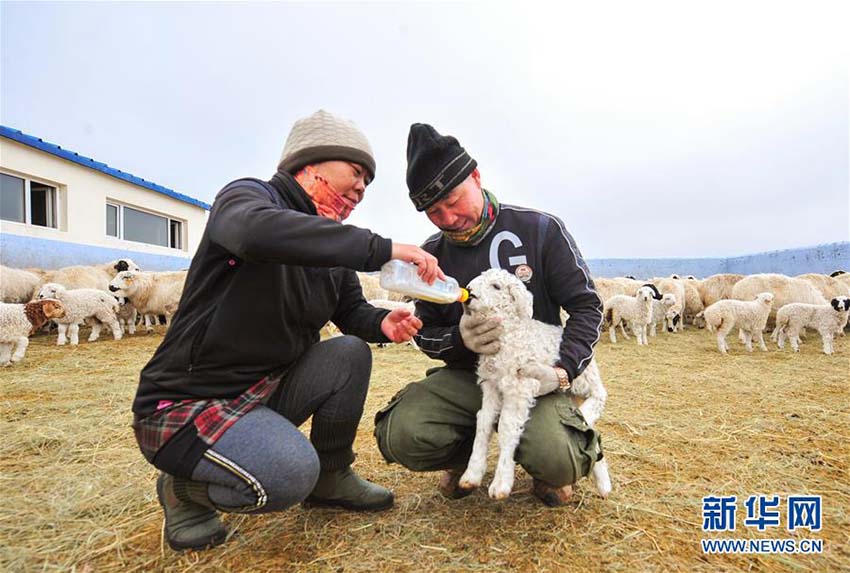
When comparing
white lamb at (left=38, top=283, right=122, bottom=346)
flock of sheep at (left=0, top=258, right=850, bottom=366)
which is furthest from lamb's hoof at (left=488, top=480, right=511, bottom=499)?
white lamb at (left=38, top=283, right=122, bottom=346)

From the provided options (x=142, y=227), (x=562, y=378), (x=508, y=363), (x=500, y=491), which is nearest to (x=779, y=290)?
(x=562, y=378)

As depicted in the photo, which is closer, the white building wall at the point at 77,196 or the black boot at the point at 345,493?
the black boot at the point at 345,493

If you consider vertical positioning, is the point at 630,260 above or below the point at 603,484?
above

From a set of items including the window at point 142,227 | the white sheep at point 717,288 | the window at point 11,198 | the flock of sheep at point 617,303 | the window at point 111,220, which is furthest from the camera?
the window at point 142,227

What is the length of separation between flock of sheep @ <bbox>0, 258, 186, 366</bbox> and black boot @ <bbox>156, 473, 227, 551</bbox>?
6.11 metres

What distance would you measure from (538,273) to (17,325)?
7.16 meters

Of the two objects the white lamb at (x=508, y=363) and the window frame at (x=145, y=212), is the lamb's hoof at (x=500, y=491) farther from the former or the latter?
the window frame at (x=145, y=212)

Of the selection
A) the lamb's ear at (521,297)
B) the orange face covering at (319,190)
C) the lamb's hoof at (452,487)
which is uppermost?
the orange face covering at (319,190)

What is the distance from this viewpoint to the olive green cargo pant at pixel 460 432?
194 cm

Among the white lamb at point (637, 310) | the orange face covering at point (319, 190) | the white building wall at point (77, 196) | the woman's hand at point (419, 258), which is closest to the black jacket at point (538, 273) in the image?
the woman's hand at point (419, 258)

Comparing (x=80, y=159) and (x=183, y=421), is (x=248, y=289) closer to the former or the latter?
(x=183, y=421)

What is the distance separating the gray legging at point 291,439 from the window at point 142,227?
51.0 feet

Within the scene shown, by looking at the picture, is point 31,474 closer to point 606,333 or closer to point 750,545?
point 750,545

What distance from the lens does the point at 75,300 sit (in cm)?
808
